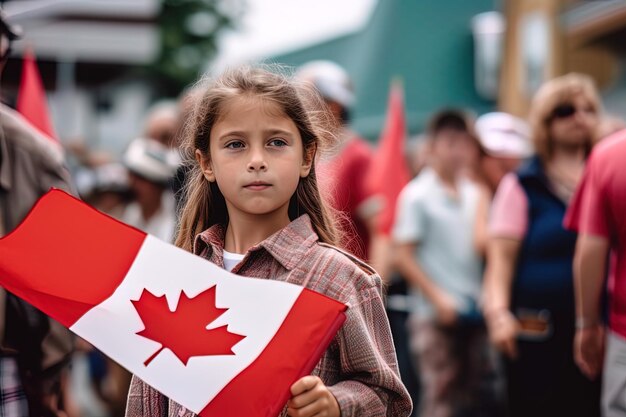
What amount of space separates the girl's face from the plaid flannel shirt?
0.10m

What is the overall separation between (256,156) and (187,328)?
41 cm

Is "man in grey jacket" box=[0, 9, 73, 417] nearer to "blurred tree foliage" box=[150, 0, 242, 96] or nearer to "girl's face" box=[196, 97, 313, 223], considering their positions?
"girl's face" box=[196, 97, 313, 223]

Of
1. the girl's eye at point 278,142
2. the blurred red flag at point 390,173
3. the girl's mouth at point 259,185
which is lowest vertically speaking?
the blurred red flag at point 390,173

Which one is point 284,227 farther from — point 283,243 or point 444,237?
point 444,237

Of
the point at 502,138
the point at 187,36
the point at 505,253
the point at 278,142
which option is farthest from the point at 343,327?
the point at 187,36

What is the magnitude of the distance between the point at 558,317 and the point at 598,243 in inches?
46.7

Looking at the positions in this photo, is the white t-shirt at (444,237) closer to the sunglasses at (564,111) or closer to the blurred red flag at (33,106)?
the sunglasses at (564,111)

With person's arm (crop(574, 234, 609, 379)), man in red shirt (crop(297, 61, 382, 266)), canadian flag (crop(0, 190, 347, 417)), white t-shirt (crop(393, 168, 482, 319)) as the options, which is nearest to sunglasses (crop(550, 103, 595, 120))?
man in red shirt (crop(297, 61, 382, 266))

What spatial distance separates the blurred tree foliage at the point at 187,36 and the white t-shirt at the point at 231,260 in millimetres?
48130

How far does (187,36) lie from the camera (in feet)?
179

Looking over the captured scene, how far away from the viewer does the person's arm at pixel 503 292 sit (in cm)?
594

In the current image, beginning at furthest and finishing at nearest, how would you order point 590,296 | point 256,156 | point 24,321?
point 590,296
point 24,321
point 256,156

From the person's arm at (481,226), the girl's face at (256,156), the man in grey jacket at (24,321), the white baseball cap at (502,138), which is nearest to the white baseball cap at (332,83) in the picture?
the person's arm at (481,226)

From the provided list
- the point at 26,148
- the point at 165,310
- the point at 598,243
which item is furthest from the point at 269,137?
the point at 598,243
